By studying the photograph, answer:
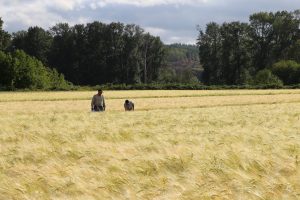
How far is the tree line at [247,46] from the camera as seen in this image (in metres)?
116

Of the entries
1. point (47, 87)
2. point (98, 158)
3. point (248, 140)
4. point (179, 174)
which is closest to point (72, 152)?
point (98, 158)

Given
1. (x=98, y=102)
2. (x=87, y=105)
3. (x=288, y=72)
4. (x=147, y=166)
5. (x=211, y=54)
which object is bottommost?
(x=87, y=105)

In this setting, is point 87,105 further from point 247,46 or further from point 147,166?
point 247,46

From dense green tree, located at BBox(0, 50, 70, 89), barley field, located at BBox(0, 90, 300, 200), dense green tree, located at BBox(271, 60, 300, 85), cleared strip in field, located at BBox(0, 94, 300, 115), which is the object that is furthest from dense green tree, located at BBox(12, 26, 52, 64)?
barley field, located at BBox(0, 90, 300, 200)

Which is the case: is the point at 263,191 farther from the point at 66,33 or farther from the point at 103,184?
the point at 66,33

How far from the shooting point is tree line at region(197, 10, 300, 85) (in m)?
116

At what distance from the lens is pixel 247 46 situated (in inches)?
4651

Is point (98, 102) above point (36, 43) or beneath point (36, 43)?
beneath

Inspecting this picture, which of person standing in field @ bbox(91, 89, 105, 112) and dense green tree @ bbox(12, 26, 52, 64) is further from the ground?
dense green tree @ bbox(12, 26, 52, 64)

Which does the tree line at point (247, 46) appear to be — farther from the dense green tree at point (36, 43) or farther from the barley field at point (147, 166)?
the barley field at point (147, 166)

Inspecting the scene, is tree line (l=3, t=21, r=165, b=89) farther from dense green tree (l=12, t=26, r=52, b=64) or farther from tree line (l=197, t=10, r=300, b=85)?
tree line (l=197, t=10, r=300, b=85)

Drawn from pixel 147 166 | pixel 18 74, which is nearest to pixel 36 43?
pixel 18 74

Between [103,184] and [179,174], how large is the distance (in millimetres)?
1054

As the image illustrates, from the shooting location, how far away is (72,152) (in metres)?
6.80
